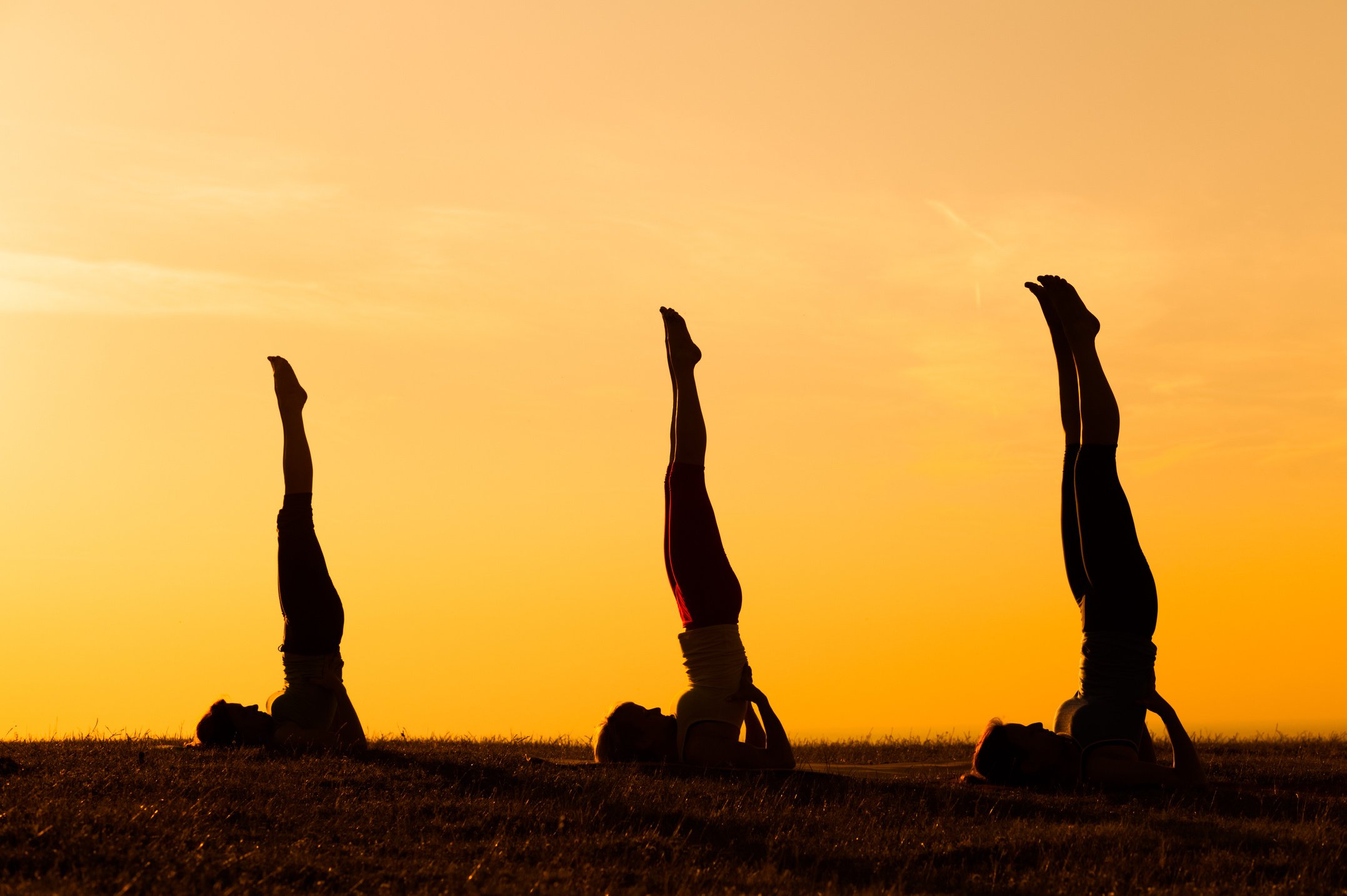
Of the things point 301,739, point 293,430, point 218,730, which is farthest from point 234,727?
point 293,430

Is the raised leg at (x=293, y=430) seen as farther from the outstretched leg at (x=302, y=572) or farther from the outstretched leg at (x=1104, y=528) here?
the outstretched leg at (x=1104, y=528)

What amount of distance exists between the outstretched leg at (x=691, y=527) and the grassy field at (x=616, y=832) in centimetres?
208

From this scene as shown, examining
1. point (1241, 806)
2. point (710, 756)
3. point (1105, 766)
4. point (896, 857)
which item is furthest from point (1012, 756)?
point (896, 857)

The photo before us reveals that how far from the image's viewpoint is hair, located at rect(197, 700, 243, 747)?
52.2ft

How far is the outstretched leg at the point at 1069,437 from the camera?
46.6 feet

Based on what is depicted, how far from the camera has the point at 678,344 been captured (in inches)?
645

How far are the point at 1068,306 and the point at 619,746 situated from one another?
677 cm

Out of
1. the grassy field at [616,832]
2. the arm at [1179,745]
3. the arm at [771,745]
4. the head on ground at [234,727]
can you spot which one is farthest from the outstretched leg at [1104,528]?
the head on ground at [234,727]

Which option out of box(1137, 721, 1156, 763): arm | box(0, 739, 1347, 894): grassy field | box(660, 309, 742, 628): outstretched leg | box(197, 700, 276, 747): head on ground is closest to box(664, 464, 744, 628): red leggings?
box(660, 309, 742, 628): outstretched leg

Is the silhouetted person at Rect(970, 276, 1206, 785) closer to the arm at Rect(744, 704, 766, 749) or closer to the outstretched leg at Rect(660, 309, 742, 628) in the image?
the arm at Rect(744, 704, 766, 749)

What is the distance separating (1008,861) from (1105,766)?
393cm

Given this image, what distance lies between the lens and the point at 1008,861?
976cm

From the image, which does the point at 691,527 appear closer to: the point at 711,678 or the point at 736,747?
the point at 711,678

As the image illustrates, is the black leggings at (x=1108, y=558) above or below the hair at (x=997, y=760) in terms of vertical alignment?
above
